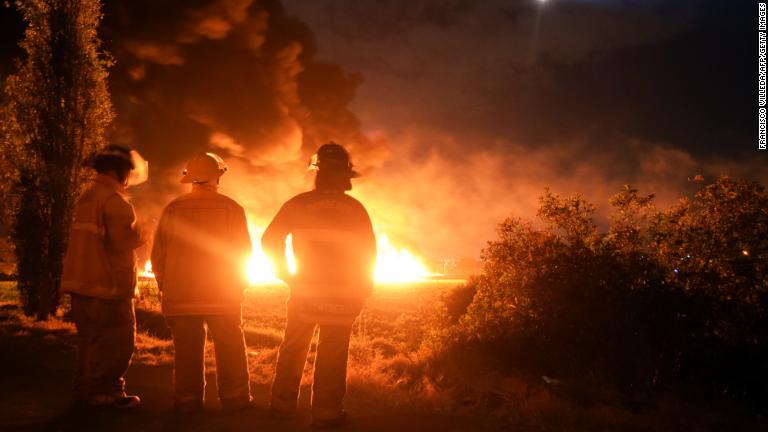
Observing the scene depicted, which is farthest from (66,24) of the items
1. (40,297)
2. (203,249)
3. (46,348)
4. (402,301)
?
(402,301)

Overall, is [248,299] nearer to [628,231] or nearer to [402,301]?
[402,301]

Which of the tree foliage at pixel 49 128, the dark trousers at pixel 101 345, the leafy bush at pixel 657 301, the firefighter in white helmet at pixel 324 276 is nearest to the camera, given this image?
the firefighter in white helmet at pixel 324 276

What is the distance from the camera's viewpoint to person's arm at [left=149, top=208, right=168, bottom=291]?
13.8ft

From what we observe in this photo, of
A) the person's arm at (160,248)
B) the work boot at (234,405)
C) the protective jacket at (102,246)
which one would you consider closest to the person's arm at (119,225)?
the protective jacket at (102,246)

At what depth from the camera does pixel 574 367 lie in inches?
328

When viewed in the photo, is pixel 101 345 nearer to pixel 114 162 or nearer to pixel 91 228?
pixel 91 228

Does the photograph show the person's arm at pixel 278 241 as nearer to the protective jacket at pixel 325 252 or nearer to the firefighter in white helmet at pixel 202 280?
the protective jacket at pixel 325 252

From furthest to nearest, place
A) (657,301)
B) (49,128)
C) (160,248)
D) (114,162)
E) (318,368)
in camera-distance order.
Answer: (49,128), (657,301), (114,162), (160,248), (318,368)

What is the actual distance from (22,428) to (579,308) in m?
7.93

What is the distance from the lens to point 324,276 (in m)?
4.01

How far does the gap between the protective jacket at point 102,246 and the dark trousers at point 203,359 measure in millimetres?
652

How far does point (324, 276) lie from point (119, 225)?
1.94 meters

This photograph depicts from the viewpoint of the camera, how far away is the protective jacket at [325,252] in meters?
3.97

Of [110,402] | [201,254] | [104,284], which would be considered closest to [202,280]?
[201,254]
